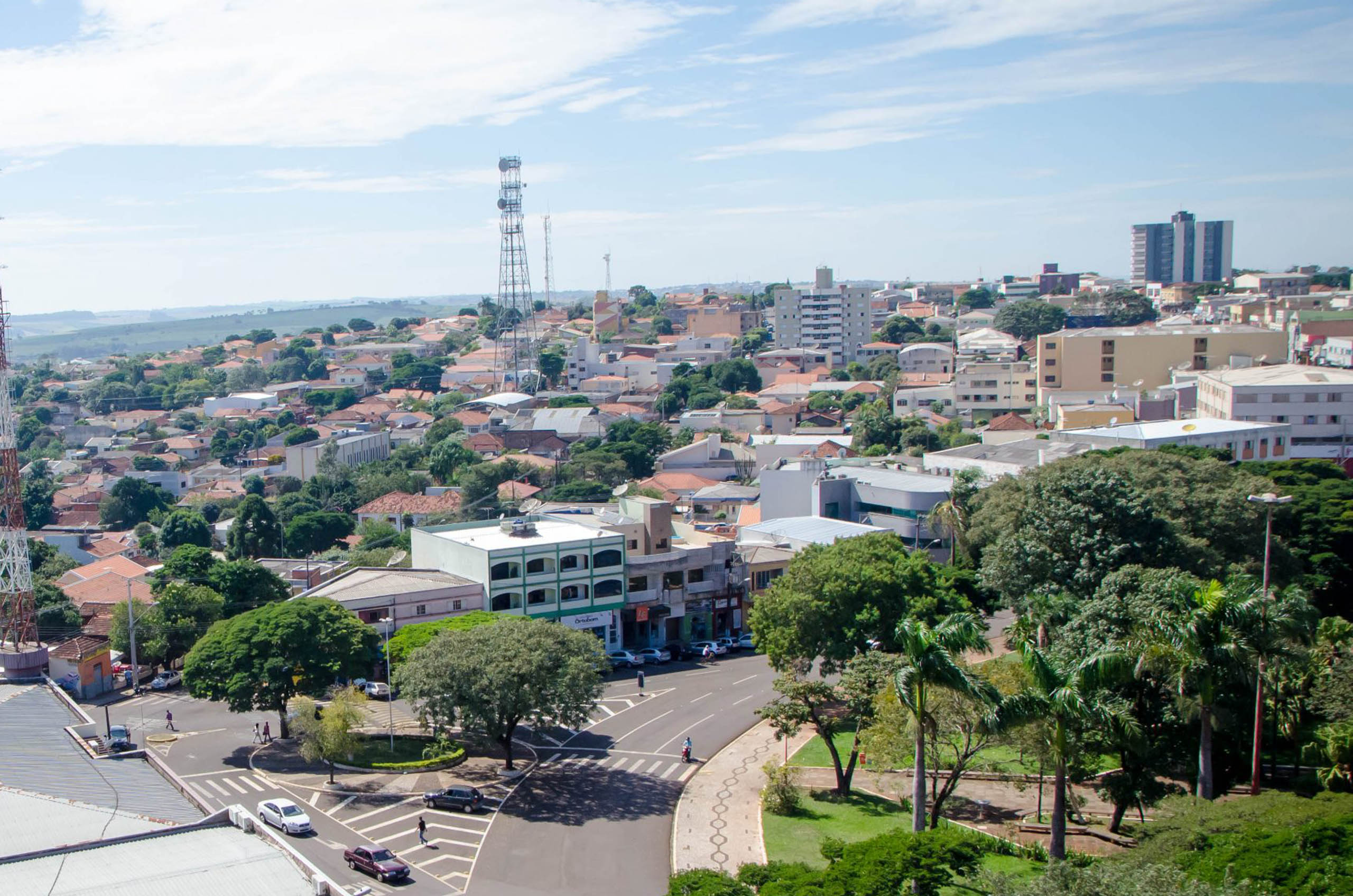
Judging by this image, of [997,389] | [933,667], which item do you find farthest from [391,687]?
[997,389]

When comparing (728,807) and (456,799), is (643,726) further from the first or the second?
(456,799)

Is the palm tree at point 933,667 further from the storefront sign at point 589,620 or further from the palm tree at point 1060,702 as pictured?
the storefront sign at point 589,620

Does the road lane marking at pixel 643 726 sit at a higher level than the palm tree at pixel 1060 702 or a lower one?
lower

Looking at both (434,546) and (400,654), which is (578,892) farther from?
(434,546)

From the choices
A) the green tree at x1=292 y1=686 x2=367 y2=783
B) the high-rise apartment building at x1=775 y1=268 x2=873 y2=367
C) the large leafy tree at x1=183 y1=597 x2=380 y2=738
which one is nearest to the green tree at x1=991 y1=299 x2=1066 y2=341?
the high-rise apartment building at x1=775 y1=268 x2=873 y2=367

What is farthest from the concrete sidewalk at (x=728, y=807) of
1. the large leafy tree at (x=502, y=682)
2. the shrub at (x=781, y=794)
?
the large leafy tree at (x=502, y=682)
